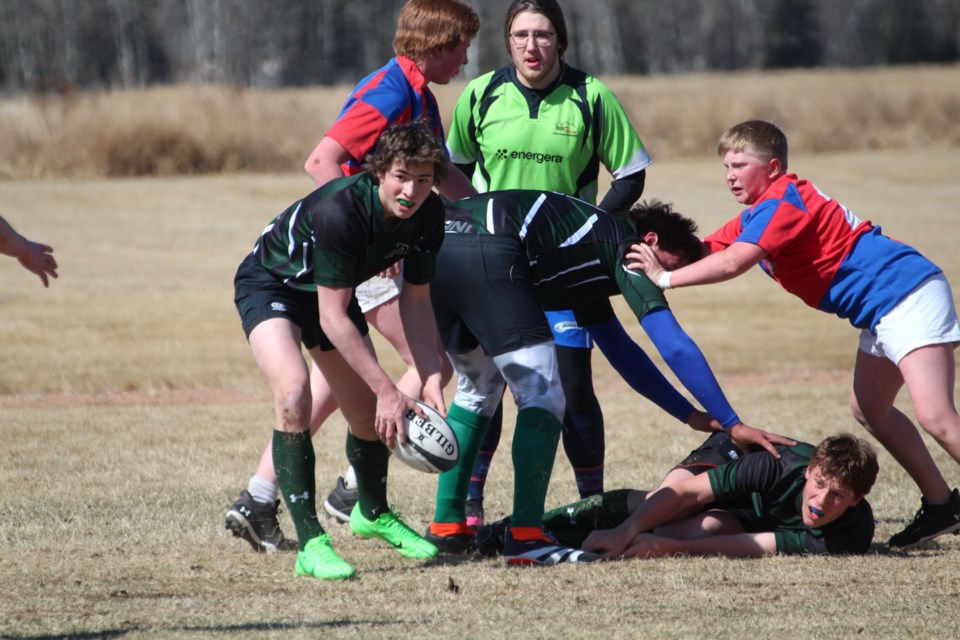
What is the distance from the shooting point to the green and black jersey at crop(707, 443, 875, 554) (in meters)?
5.32

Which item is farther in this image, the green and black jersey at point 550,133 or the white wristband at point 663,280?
the green and black jersey at point 550,133

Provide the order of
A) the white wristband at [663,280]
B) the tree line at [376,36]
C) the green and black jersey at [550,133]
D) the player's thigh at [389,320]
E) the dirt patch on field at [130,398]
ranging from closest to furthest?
the white wristband at [663,280], the green and black jersey at [550,133], the player's thigh at [389,320], the dirt patch on field at [130,398], the tree line at [376,36]

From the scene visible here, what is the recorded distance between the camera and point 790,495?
537 cm

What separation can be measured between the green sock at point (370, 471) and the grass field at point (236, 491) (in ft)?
0.68

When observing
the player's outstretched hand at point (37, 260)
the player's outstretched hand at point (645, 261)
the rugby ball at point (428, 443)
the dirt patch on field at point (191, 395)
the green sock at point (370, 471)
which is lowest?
the dirt patch on field at point (191, 395)

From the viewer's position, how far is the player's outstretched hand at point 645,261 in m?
5.09

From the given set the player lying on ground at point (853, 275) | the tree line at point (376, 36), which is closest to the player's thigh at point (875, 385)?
the player lying on ground at point (853, 275)

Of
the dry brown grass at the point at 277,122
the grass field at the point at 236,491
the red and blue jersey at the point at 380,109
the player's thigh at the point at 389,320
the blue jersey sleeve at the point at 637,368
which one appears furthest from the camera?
the dry brown grass at the point at 277,122

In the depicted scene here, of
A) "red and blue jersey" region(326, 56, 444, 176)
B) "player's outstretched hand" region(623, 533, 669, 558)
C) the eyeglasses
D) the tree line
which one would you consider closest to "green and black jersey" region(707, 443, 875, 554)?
"player's outstretched hand" region(623, 533, 669, 558)

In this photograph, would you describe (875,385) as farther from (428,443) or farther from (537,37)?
(537,37)

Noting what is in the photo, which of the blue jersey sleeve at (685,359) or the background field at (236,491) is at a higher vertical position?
the blue jersey sleeve at (685,359)

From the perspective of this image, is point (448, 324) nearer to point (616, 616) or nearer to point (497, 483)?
point (616, 616)

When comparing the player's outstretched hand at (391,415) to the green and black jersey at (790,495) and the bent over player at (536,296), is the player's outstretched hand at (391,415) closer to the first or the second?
the bent over player at (536,296)

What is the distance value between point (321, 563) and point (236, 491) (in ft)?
6.84
